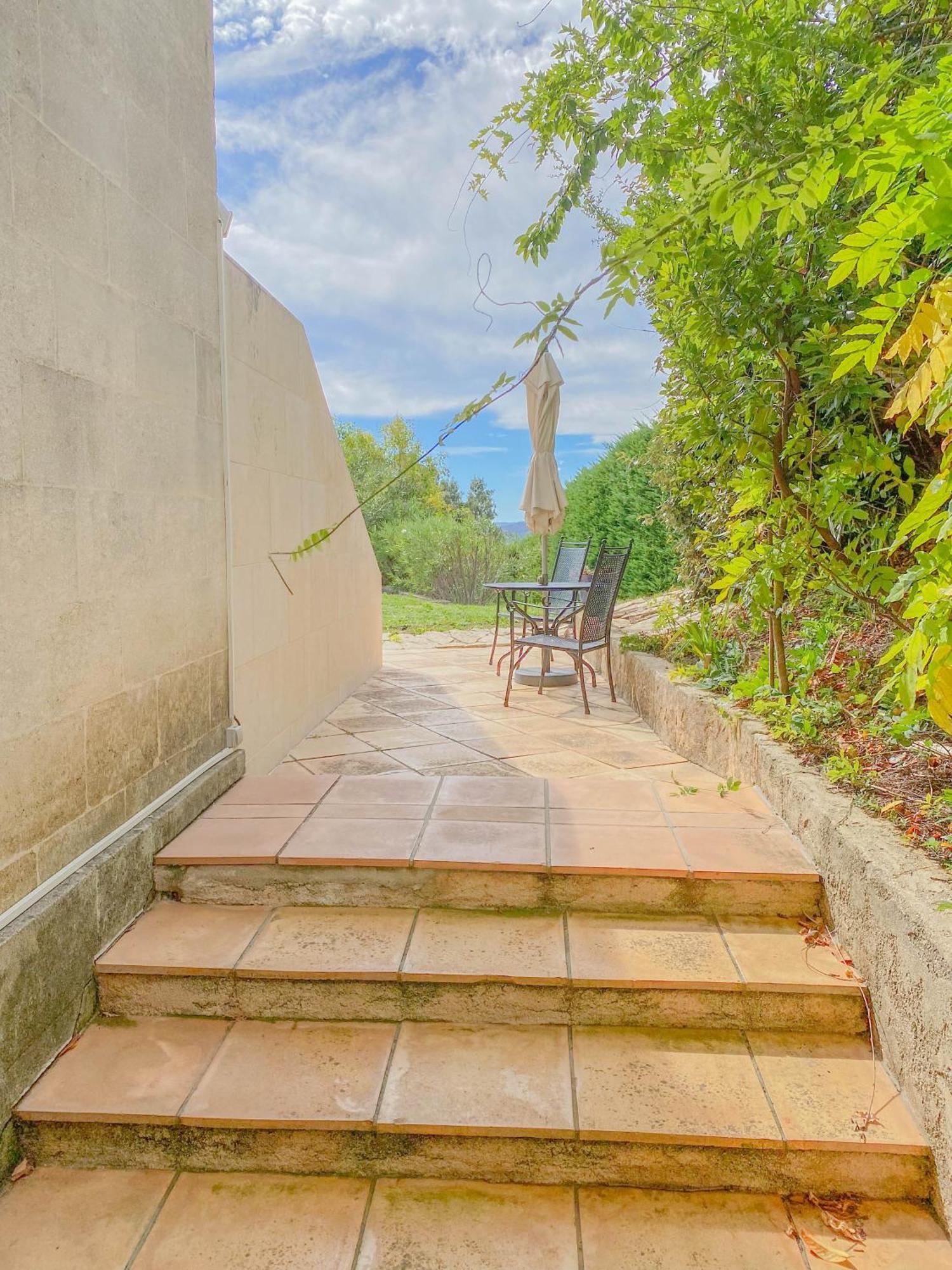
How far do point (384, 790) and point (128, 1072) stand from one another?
1347 millimetres

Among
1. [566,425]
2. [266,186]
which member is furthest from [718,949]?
[266,186]

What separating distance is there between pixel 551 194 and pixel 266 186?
14.7 ft

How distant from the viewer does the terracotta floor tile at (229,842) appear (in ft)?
7.76

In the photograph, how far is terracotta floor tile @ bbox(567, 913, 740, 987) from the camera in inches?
77.1

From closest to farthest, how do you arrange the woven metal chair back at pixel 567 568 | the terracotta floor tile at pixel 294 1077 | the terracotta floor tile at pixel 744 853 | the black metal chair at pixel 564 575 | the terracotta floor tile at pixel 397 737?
the terracotta floor tile at pixel 294 1077, the terracotta floor tile at pixel 744 853, the terracotta floor tile at pixel 397 737, the black metal chair at pixel 564 575, the woven metal chair back at pixel 567 568

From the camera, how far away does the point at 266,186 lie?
6.09 m

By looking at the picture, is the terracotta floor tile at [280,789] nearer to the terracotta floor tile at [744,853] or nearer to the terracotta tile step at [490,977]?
the terracotta tile step at [490,977]

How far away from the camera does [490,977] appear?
77.4 inches

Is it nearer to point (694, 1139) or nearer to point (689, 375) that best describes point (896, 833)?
point (694, 1139)

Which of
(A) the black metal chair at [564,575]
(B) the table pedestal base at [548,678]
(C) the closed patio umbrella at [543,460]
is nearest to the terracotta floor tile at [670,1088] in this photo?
(B) the table pedestal base at [548,678]

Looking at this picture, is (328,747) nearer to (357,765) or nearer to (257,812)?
(357,765)

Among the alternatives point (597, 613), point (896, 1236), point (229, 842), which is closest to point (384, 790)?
point (229, 842)

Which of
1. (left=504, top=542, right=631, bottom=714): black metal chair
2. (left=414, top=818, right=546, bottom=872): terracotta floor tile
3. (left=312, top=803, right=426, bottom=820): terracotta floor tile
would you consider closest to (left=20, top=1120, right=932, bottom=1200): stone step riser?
(left=414, top=818, right=546, bottom=872): terracotta floor tile

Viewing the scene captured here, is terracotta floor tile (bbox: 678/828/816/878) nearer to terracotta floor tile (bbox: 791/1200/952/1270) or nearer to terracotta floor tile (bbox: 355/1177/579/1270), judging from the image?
terracotta floor tile (bbox: 791/1200/952/1270)
